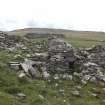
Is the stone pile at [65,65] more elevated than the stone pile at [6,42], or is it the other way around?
the stone pile at [6,42]

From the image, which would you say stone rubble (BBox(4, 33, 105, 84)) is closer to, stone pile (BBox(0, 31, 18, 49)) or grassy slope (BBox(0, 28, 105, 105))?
grassy slope (BBox(0, 28, 105, 105))

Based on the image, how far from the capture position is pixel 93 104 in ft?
86.7

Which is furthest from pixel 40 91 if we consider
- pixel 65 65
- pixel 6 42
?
pixel 6 42

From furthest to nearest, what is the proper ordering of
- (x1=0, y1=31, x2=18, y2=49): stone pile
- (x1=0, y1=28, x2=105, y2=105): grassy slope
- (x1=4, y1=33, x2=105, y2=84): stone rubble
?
(x1=0, y1=31, x2=18, y2=49): stone pile, (x1=4, y1=33, x2=105, y2=84): stone rubble, (x1=0, y1=28, x2=105, y2=105): grassy slope

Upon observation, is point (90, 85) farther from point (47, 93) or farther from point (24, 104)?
point (24, 104)

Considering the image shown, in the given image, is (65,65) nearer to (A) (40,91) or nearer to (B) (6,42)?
(A) (40,91)

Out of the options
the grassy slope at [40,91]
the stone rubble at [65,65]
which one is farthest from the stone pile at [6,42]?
the grassy slope at [40,91]

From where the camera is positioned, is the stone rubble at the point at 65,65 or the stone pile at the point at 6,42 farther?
the stone pile at the point at 6,42

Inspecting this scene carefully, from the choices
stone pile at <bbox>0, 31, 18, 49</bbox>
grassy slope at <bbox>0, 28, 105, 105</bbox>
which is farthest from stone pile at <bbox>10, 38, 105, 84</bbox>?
stone pile at <bbox>0, 31, 18, 49</bbox>

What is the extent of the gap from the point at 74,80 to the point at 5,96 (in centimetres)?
1008

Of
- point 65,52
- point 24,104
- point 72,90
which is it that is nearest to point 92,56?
point 65,52

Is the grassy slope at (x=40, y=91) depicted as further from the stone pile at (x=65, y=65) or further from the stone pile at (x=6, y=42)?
the stone pile at (x=6, y=42)

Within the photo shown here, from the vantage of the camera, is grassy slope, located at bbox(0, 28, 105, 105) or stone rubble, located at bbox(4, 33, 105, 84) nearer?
grassy slope, located at bbox(0, 28, 105, 105)

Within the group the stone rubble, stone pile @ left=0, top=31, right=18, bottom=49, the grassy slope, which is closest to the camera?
the grassy slope
